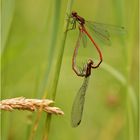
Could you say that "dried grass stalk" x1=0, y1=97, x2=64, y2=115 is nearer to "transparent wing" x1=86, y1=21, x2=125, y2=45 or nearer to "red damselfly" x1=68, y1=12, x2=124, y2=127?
"red damselfly" x1=68, y1=12, x2=124, y2=127

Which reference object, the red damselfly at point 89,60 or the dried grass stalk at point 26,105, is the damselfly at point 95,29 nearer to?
the red damselfly at point 89,60

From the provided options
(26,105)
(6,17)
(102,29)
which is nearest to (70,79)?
(102,29)

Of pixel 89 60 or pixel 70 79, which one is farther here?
pixel 70 79

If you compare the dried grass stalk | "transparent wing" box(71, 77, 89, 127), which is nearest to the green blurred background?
"transparent wing" box(71, 77, 89, 127)

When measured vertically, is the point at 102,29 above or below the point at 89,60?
above

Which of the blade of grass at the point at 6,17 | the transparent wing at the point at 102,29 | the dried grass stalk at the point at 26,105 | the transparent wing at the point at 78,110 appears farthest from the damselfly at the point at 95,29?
the dried grass stalk at the point at 26,105

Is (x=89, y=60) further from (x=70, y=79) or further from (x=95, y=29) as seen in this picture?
(x=70, y=79)
